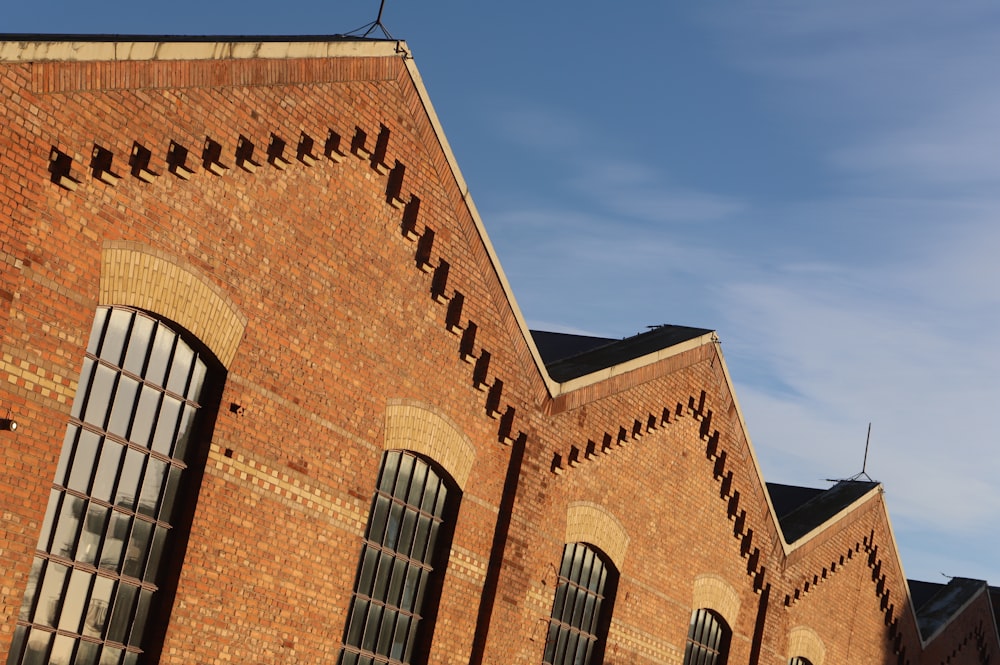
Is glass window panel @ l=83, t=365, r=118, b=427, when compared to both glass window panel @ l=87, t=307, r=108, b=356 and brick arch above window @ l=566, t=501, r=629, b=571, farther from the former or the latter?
brick arch above window @ l=566, t=501, r=629, b=571

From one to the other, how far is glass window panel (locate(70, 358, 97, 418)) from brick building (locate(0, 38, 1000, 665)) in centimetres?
2

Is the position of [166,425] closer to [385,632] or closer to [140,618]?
[140,618]

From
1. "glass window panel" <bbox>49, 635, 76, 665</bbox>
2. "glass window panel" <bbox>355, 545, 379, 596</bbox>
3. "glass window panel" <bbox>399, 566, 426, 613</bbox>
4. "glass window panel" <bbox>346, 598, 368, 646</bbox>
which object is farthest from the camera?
"glass window panel" <bbox>399, 566, 426, 613</bbox>

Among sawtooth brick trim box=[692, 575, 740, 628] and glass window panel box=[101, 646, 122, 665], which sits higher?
sawtooth brick trim box=[692, 575, 740, 628]

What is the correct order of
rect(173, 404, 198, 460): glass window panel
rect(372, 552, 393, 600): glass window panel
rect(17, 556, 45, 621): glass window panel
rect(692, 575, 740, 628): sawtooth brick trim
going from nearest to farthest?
1. rect(17, 556, 45, 621): glass window panel
2. rect(173, 404, 198, 460): glass window panel
3. rect(372, 552, 393, 600): glass window panel
4. rect(692, 575, 740, 628): sawtooth brick trim

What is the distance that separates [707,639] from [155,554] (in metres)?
11.8

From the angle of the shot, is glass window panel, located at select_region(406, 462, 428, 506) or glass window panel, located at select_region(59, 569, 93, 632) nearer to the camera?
glass window panel, located at select_region(59, 569, 93, 632)

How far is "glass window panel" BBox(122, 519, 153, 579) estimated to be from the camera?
10922mm

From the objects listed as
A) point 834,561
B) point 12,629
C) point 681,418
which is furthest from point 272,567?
point 834,561

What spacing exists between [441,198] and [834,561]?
44.4ft

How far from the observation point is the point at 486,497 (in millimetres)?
15047

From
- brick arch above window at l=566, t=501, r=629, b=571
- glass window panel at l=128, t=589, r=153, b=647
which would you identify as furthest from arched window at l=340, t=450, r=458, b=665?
glass window panel at l=128, t=589, r=153, b=647

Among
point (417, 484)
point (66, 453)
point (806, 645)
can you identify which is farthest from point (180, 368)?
point (806, 645)

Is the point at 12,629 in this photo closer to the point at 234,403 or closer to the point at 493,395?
the point at 234,403
